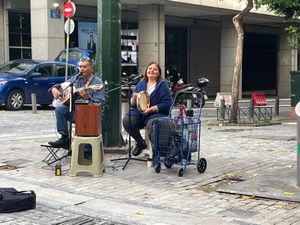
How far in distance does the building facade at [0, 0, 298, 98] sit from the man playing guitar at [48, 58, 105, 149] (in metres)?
14.0

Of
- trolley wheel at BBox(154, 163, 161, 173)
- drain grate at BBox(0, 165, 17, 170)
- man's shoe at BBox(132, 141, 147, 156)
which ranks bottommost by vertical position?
drain grate at BBox(0, 165, 17, 170)

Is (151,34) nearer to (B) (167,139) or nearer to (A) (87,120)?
(B) (167,139)

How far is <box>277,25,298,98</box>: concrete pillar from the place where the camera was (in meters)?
35.8

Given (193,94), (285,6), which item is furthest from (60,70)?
(193,94)

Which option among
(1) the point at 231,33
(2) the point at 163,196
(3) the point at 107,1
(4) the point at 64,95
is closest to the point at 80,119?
(4) the point at 64,95

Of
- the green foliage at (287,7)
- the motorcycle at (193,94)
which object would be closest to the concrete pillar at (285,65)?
the motorcycle at (193,94)

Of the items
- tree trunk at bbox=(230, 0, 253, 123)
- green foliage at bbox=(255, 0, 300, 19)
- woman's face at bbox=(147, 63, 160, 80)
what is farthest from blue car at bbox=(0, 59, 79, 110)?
woman's face at bbox=(147, 63, 160, 80)

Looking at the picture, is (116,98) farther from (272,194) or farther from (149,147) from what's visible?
(272,194)

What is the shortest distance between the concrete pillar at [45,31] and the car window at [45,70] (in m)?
2.84

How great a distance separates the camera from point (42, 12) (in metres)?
22.1

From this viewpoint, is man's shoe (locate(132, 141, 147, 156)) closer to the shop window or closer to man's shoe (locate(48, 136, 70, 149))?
man's shoe (locate(48, 136, 70, 149))

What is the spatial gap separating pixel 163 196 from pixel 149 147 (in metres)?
1.63

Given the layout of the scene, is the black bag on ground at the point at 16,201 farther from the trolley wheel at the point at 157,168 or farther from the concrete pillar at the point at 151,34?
the concrete pillar at the point at 151,34

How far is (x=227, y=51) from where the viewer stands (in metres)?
31.0
